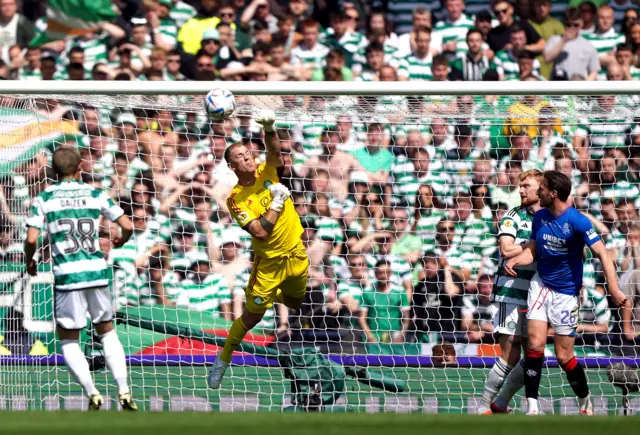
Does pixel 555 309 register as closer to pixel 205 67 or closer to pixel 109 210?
pixel 109 210

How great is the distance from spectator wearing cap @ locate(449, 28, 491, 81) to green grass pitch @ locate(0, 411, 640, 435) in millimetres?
8202

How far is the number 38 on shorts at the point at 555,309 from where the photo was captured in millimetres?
7688

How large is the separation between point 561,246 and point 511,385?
4.01 ft

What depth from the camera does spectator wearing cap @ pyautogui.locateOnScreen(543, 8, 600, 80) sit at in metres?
12.6

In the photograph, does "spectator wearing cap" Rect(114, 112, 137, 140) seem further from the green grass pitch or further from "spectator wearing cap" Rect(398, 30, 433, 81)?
the green grass pitch

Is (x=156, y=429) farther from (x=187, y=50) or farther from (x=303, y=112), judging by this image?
(x=187, y=50)

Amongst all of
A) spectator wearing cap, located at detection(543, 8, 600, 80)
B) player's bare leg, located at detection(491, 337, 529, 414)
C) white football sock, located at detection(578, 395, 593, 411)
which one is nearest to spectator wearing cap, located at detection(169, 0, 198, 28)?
spectator wearing cap, located at detection(543, 8, 600, 80)

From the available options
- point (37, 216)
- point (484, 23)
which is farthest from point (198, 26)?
point (37, 216)

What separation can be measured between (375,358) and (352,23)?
4.76 meters

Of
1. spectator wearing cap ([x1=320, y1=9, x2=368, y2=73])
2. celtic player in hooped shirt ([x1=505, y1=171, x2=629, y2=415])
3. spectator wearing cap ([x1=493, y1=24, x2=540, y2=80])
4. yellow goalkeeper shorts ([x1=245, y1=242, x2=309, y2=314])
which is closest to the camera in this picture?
celtic player in hooped shirt ([x1=505, y1=171, x2=629, y2=415])

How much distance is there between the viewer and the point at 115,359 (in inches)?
301

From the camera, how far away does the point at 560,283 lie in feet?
25.3

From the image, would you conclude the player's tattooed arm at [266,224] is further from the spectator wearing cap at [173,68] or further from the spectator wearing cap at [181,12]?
the spectator wearing cap at [181,12]

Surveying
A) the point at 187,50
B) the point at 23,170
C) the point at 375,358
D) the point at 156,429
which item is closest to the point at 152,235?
the point at 23,170
